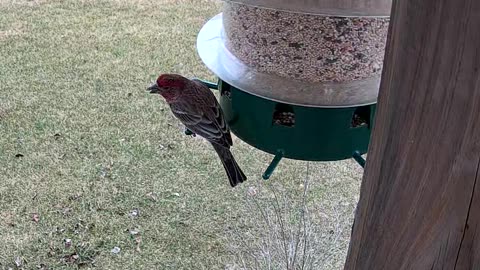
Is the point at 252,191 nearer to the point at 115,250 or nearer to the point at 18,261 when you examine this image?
the point at 115,250

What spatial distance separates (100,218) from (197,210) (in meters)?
0.54

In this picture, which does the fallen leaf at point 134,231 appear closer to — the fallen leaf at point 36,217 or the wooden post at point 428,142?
the fallen leaf at point 36,217

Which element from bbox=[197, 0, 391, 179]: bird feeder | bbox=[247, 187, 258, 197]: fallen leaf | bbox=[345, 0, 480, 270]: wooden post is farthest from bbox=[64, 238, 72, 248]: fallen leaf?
bbox=[345, 0, 480, 270]: wooden post

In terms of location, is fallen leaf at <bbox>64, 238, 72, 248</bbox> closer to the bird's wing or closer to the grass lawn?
the grass lawn

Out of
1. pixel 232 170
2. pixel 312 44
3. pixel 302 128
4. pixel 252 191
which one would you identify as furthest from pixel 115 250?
pixel 312 44

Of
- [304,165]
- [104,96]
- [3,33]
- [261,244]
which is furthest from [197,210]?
[3,33]

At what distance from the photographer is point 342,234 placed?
3414 millimetres

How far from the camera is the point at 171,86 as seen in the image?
6.87ft

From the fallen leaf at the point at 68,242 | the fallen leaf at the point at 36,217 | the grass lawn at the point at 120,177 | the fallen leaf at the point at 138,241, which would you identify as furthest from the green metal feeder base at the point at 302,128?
the fallen leaf at the point at 36,217

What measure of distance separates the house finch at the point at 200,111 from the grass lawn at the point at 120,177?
3.12 feet

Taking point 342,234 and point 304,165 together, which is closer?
point 342,234

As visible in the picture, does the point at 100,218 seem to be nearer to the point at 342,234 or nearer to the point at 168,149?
the point at 168,149

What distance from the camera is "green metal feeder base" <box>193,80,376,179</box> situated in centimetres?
175

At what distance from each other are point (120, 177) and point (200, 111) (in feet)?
6.23
